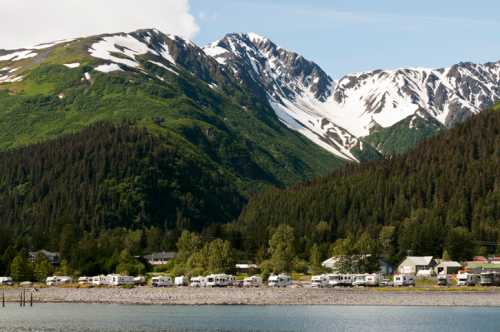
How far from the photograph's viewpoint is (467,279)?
460 ft

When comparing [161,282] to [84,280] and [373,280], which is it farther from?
[373,280]

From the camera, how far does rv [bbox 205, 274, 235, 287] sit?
147750 millimetres

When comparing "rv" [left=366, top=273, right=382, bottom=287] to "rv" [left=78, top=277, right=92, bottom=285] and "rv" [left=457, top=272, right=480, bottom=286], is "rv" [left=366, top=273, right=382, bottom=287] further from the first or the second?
"rv" [left=78, top=277, right=92, bottom=285]

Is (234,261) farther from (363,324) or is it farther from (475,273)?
(363,324)

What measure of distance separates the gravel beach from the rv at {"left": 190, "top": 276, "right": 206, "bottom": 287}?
23.7 ft

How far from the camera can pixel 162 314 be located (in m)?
105

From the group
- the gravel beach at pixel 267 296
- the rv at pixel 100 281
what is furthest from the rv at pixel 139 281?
the gravel beach at pixel 267 296

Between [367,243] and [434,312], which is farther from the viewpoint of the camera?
[367,243]

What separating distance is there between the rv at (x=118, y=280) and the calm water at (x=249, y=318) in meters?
33.8

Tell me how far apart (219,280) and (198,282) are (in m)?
4.39

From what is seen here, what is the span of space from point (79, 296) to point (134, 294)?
7861 millimetres

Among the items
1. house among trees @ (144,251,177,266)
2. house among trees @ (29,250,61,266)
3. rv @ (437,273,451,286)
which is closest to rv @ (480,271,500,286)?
rv @ (437,273,451,286)

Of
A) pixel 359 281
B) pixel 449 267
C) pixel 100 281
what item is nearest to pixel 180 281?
pixel 100 281

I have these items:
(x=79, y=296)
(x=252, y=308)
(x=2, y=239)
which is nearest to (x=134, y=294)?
(x=79, y=296)
